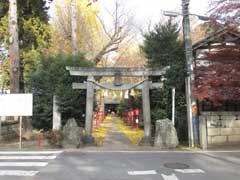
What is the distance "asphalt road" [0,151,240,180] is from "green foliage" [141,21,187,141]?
4.83m

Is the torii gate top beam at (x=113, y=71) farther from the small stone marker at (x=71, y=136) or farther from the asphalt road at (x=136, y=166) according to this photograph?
the asphalt road at (x=136, y=166)

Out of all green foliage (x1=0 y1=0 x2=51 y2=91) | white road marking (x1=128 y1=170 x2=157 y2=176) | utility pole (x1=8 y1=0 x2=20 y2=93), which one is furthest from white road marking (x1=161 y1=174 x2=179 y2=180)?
green foliage (x1=0 y1=0 x2=51 y2=91)

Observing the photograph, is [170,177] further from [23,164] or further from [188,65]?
[188,65]

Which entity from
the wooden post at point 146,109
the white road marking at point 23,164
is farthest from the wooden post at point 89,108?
the white road marking at point 23,164

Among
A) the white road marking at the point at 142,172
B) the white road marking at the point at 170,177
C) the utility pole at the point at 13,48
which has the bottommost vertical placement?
the white road marking at the point at 170,177

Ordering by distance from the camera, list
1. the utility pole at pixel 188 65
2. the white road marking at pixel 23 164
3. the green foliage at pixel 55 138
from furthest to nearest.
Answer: the utility pole at pixel 188 65, the green foliage at pixel 55 138, the white road marking at pixel 23 164

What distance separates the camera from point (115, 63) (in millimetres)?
46000

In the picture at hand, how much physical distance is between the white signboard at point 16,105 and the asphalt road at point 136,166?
331 cm

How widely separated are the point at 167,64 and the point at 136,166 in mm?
8730

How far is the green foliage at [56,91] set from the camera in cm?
1767

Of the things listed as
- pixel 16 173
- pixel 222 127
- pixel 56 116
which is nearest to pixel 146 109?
pixel 222 127

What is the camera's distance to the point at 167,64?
18.3m

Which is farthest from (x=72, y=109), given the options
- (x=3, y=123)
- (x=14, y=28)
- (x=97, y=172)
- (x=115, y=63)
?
(x=115, y=63)

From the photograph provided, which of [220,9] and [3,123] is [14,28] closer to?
[3,123]
